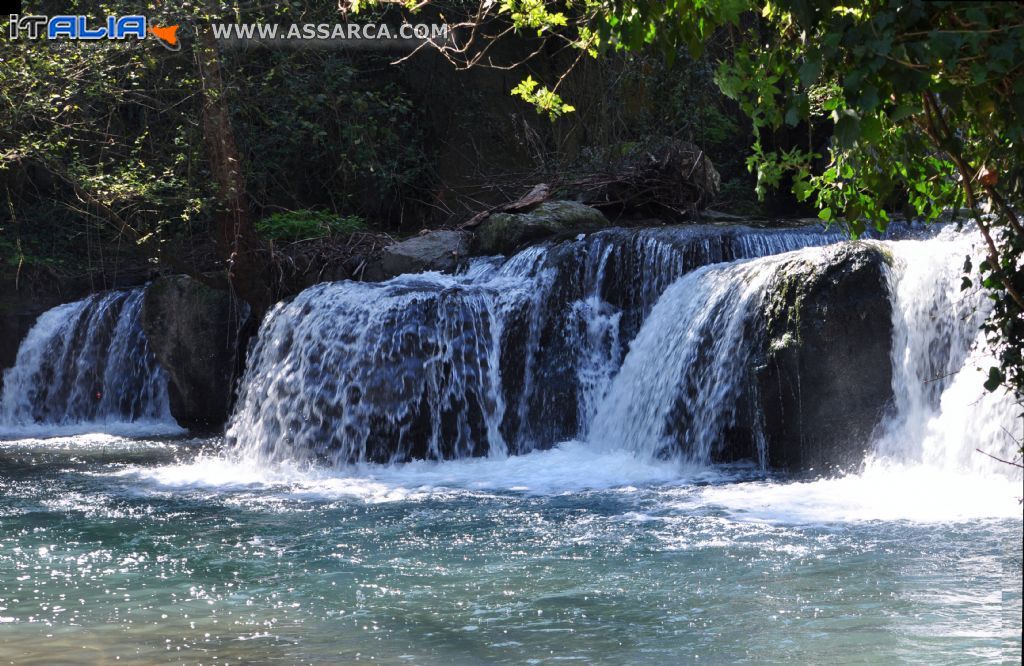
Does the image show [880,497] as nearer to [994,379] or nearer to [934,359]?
[934,359]

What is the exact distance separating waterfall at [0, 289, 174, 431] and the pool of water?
15.7 ft

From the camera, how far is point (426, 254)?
13789 mm

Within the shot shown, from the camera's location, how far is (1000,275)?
3494mm

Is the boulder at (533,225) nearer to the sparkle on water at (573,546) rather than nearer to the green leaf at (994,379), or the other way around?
the sparkle on water at (573,546)

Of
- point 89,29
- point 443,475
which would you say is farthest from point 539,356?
point 89,29

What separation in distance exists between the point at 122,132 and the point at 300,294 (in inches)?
232

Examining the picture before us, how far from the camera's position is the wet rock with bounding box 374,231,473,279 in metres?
13.6

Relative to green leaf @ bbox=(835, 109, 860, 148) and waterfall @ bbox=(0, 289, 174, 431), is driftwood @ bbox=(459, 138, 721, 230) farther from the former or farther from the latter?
green leaf @ bbox=(835, 109, 860, 148)

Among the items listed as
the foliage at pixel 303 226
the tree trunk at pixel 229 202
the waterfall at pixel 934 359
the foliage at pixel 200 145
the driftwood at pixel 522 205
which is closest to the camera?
the waterfall at pixel 934 359

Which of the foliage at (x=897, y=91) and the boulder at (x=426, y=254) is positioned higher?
the boulder at (x=426, y=254)

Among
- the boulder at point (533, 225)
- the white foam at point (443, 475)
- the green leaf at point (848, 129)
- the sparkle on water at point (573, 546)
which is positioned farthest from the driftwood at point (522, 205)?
the green leaf at point (848, 129)

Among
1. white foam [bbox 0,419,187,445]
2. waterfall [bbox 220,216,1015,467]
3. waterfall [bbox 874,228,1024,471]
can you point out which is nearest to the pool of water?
waterfall [bbox 874,228,1024,471]

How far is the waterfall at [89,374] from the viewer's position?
1509 centimetres

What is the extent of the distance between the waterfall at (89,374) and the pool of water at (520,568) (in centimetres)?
478
